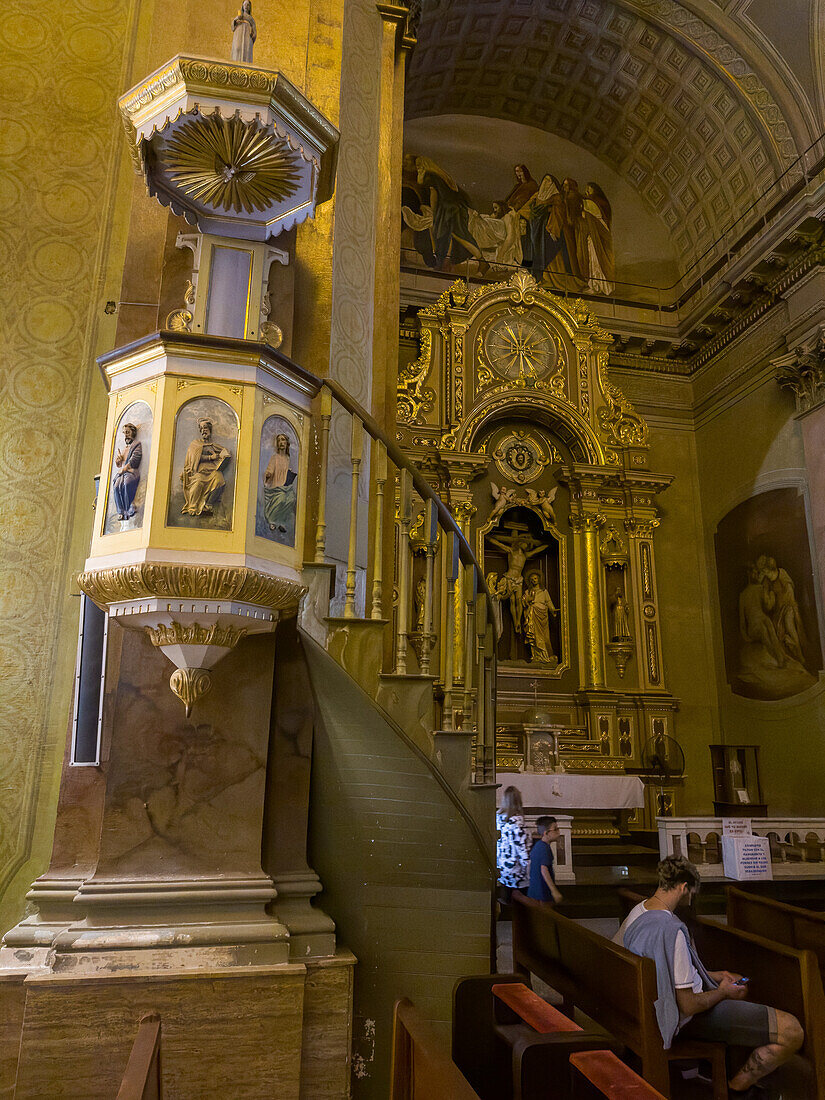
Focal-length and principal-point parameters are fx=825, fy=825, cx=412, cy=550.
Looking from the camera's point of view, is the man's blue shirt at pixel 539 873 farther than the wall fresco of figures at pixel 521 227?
No

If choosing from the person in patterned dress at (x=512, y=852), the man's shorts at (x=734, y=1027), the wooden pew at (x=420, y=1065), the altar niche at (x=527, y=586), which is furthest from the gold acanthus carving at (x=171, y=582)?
the altar niche at (x=527, y=586)

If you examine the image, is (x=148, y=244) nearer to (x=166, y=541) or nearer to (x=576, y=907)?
(x=166, y=541)

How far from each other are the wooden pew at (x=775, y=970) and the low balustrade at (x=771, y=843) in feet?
7.90

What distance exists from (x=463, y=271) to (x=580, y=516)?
410 centimetres

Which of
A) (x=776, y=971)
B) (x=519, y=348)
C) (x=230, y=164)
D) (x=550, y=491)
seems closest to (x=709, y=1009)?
(x=776, y=971)

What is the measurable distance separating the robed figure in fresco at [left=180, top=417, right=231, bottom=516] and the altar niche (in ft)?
25.4

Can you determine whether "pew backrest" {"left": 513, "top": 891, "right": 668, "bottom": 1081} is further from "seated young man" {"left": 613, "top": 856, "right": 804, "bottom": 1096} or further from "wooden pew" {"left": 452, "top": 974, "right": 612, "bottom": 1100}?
"wooden pew" {"left": 452, "top": 974, "right": 612, "bottom": 1100}

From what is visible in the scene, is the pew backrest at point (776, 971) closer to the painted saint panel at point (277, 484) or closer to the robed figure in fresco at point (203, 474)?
the painted saint panel at point (277, 484)

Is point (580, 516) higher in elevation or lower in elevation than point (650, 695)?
higher

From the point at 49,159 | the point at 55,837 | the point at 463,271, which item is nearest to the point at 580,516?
the point at 463,271

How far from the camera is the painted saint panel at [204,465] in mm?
2750

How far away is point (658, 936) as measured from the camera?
325 centimetres

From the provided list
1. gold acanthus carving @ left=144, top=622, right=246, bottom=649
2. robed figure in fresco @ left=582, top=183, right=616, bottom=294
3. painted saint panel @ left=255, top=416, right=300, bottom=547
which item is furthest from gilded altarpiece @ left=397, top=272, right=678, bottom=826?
gold acanthus carving @ left=144, top=622, right=246, bottom=649

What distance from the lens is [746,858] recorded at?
677 centimetres
